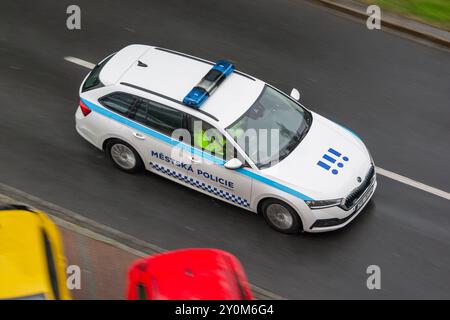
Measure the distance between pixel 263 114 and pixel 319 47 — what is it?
4052 mm

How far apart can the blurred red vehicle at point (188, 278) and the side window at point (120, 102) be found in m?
2.80

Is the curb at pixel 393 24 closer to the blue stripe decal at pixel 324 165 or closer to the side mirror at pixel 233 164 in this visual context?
the blue stripe decal at pixel 324 165

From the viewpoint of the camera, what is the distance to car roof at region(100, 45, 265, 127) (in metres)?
10.4

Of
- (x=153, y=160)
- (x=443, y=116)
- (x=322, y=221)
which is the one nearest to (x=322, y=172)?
(x=322, y=221)

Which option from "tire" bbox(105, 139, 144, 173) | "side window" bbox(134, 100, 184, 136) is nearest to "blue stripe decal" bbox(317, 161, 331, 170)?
"side window" bbox(134, 100, 184, 136)

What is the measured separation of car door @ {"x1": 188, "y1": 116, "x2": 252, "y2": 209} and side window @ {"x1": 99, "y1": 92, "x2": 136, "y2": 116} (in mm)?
1063

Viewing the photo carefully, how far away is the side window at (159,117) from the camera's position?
408 inches

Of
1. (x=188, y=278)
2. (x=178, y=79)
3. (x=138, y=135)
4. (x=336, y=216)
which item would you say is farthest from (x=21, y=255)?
(x=336, y=216)

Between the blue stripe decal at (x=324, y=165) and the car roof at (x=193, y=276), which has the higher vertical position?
the blue stripe decal at (x=324, y=165)

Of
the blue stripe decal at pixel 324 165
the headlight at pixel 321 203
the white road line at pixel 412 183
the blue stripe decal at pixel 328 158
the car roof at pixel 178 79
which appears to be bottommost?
the headlight at pixel 321 203

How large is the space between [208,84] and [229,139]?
97 centimetres

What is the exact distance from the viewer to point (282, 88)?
13.1 meters

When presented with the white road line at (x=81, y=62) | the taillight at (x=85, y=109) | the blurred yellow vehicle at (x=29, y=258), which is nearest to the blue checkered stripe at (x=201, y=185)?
the taillight at (x=85, y=109)
